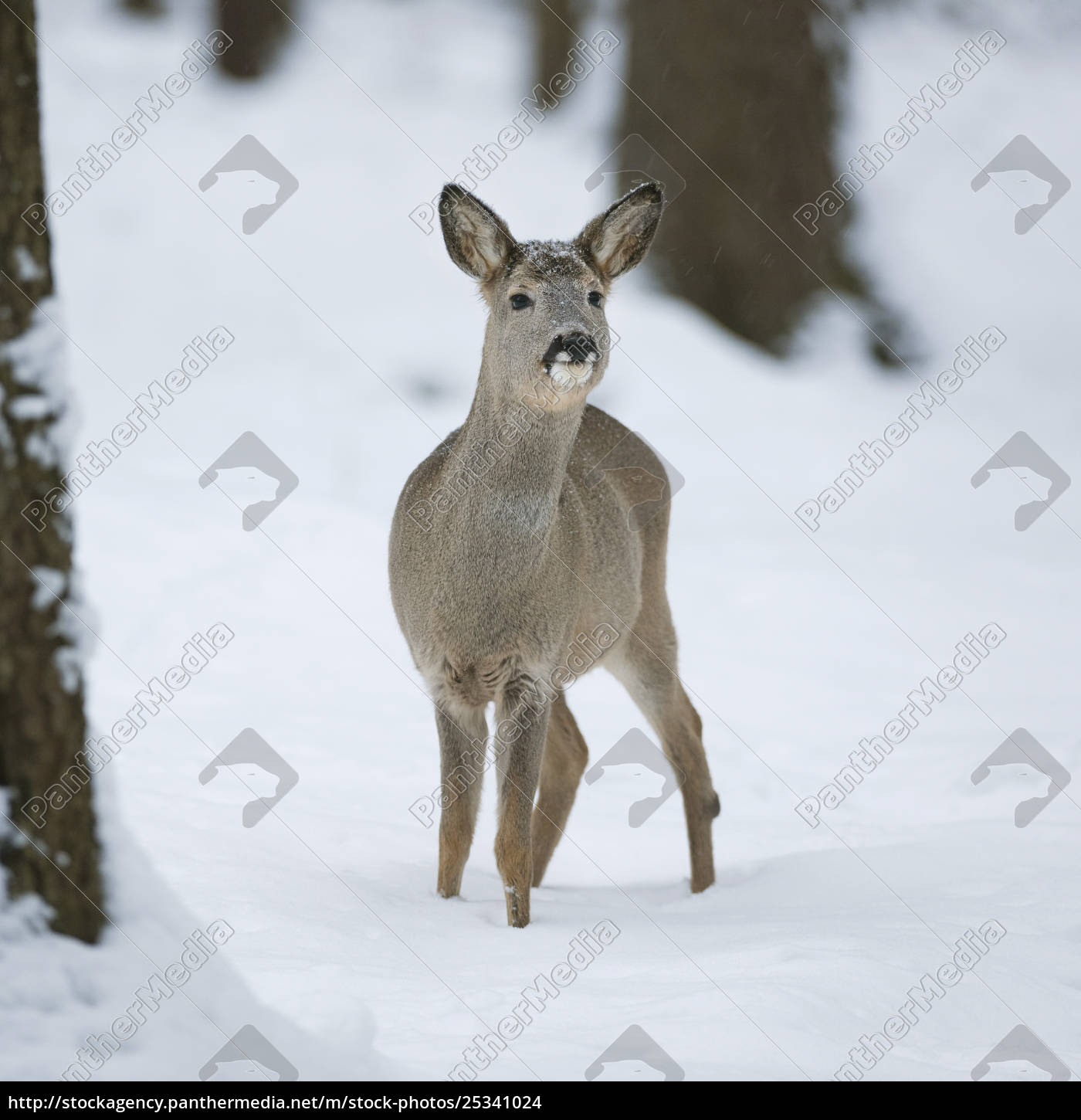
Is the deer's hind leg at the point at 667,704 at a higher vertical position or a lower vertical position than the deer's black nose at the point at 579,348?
lower

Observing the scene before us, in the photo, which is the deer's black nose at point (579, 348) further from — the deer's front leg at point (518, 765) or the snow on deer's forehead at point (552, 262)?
the deer's front leg at point (518, 765)

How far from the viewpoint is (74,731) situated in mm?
3232

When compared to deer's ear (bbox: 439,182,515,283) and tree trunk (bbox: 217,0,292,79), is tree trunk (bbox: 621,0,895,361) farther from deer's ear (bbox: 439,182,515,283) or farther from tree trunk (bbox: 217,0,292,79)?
deer's ear (bbox: 439,182,515,283)

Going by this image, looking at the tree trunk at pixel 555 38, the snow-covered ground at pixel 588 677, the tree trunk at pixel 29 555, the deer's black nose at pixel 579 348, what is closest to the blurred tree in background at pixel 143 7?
the snow-covered ground at pixel 588 677

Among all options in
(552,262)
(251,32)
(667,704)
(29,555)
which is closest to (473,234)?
(552,262)

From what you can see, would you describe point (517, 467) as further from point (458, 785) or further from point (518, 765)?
point (458, 785)

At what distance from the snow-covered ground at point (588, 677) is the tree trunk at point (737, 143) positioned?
1.07 ft

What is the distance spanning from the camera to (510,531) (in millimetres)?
5230

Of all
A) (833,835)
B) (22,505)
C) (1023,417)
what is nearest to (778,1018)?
(22,505)

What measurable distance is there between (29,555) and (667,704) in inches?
155

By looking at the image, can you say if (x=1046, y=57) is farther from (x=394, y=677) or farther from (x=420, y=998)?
(x=420, y=998)

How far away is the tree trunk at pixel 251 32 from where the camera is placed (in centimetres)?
1912

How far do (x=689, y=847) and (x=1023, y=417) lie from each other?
356 inches

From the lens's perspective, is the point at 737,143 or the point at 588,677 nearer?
the point at 588,677
